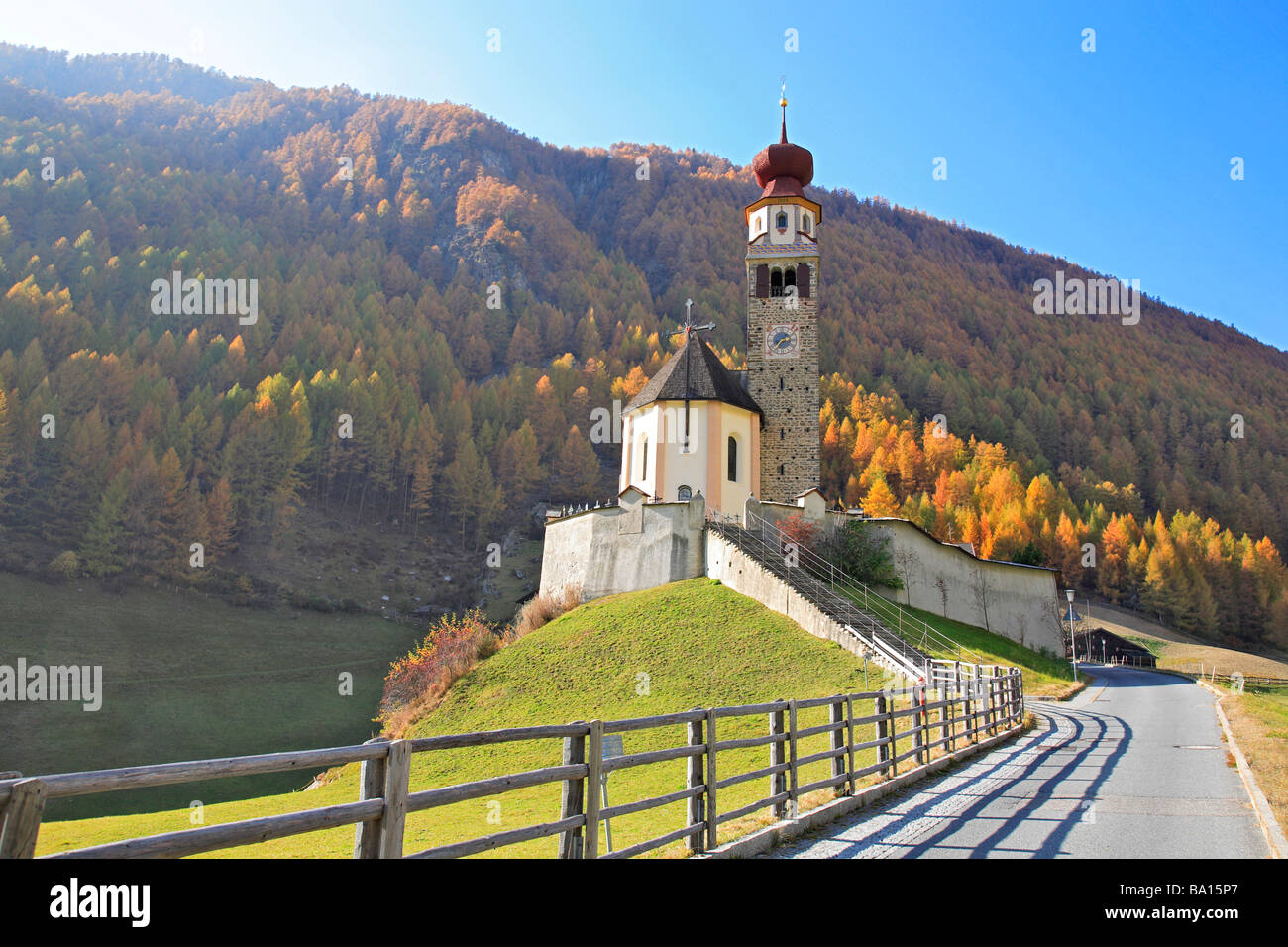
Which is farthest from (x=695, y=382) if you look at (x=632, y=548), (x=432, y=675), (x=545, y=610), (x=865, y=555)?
(x=432, y=675)

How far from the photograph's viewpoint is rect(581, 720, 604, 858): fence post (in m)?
6.51

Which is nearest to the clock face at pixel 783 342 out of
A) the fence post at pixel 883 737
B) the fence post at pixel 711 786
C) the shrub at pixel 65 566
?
the fence post at pixel 883 737

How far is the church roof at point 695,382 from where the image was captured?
42.5 m

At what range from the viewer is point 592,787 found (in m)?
6.59

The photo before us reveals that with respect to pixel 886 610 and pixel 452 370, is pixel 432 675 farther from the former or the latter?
pixel 452 370

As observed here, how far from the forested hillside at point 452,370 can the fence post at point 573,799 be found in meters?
64.4

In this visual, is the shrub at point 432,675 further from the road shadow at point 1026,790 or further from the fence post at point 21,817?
the fence post at point 21,817

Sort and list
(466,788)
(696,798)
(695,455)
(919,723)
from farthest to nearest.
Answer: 1. (695,455)
2. (919,723)
3. (696,798)
4. (466,788)

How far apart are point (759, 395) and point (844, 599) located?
66.5ft

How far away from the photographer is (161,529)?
6475cm

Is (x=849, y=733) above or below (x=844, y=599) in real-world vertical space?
above
